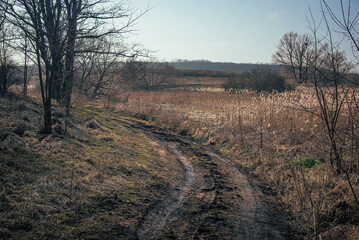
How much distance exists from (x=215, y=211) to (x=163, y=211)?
1.01 m

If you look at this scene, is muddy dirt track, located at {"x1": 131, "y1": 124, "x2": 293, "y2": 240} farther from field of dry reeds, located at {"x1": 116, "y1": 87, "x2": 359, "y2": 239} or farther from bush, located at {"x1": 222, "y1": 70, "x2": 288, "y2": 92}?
bush, located at {"x1": 222, "y1": 70, "x2": 288, "y2": 92}

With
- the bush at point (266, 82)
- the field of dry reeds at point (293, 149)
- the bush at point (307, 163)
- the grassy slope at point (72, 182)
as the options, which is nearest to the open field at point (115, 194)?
the grassy slope at point (72, 182)

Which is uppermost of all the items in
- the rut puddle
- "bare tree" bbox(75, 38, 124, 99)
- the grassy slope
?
"bare tree" bbox(75, 38, 124, 99)

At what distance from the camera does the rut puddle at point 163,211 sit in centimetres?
418

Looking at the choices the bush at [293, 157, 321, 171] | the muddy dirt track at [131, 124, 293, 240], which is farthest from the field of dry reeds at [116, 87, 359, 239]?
the muddy dirt track at [131, 124, 293, 240]

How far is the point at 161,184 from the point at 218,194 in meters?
1.43

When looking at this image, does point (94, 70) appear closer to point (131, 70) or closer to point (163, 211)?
point (163, 211)

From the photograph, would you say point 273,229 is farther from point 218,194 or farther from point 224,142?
point 224,142

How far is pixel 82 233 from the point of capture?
387 centimetres

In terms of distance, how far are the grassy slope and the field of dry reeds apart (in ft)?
9.03

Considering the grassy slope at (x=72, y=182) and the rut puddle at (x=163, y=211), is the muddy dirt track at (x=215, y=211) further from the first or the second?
the grassy slope at (x=72, y=182)

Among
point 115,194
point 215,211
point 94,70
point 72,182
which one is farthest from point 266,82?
point 72,182

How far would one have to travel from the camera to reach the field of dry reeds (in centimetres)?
460

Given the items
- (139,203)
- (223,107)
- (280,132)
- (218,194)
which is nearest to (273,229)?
(218,194)
